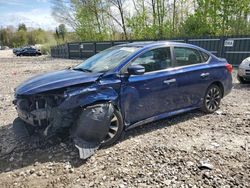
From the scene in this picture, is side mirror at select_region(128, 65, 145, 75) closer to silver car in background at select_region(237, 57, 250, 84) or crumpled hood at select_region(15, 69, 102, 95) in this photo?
crumpled hood at select_region(15, 69, 102, 95)

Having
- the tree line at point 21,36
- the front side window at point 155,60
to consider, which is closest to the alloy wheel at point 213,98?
the front side window at point 155,60

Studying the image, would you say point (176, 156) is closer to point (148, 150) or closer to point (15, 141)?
point (148, 150)

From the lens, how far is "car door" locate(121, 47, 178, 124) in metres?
3.81

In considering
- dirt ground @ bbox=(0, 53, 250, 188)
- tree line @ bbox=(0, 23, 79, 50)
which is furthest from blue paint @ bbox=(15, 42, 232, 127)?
tree line @ bbox=(0, 23, 79, 50)

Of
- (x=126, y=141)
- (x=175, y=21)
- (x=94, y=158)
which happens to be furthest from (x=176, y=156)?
(x=175, y=21)

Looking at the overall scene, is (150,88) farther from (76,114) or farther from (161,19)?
(161,19)

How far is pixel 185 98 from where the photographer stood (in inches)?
181

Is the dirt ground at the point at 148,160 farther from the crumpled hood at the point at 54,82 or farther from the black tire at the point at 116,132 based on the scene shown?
the crumpled hood at the point at 54,82

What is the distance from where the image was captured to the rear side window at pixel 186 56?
177 inches

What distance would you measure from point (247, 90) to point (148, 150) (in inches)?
204

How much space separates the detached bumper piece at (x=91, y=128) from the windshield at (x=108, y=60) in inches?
30.0

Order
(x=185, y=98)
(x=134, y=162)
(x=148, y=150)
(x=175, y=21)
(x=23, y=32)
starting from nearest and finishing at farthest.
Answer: (x=134, y=162) → (x=148, y=150) → (x=185, y=98) → (x=175, y=21) → (x=23, y=32)

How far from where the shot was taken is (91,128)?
3.40 meters

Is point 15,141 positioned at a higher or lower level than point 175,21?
lower
